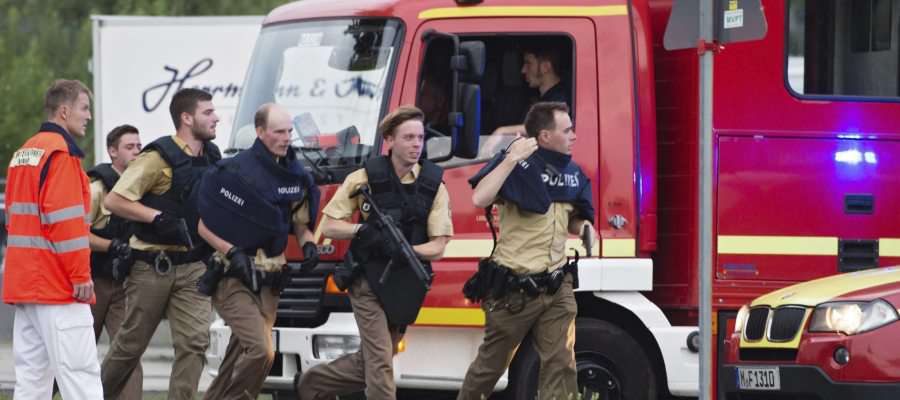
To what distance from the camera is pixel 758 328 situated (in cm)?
823

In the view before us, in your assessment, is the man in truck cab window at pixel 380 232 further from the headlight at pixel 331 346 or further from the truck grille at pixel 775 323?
the truck grille at pixel 775 323

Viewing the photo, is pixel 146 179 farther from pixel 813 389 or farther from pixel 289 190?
pixel 813 389

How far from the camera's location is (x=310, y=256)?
Answer: 8.73 meters

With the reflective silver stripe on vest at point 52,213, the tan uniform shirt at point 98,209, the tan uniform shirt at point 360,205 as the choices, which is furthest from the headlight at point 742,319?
the tan uniform shirt at point 98,209

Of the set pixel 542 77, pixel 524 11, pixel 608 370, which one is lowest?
pixel 608 370

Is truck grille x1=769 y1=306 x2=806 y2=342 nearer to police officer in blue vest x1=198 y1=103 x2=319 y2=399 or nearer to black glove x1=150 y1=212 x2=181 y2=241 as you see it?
police officer in blue vest x1=198 y1=103 x2=319 y2=399

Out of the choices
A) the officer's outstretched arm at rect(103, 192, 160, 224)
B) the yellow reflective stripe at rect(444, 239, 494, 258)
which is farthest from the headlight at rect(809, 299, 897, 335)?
the officer's outstretched arm at rect(103, 192, 160, 224)

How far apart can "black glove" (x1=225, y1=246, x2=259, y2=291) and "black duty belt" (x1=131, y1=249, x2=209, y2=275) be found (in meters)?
0.51

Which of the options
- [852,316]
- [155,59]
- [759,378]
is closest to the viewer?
[852,316]

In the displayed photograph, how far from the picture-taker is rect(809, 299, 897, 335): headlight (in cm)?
759

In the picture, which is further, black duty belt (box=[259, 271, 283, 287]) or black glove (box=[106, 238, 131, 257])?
black glove (box=[106, 238, 131, 257])

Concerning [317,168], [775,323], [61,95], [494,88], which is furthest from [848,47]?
[61,95]

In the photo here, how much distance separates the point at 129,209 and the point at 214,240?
0.58 m

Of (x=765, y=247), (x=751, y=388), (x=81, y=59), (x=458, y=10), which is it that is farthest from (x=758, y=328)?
A: (x=81, y=59)
